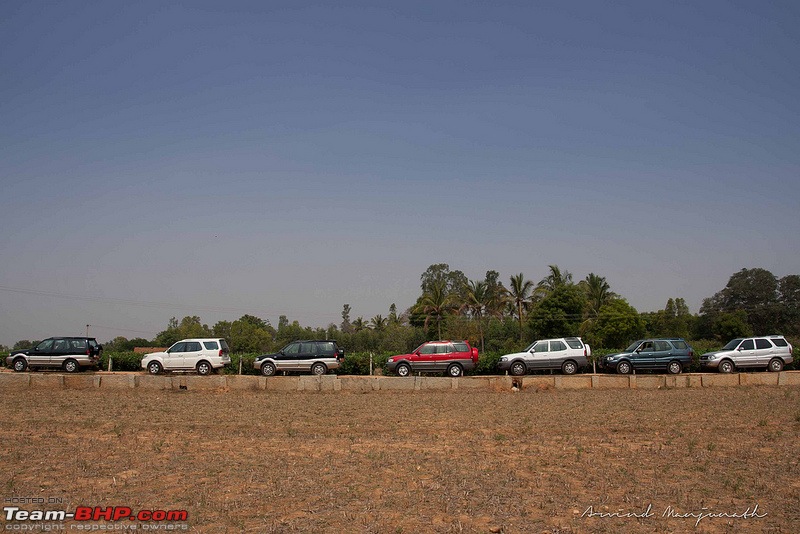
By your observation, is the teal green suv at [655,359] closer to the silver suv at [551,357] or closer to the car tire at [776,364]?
the silver suv at [551,357]

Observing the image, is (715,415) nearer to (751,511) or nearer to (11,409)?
(751,511)

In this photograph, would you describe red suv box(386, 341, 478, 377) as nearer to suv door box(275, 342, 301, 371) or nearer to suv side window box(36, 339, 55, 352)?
suv door box(275, 342, 301, 371)

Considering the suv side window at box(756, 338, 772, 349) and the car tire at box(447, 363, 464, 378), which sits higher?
the suv side window at box(756, 338, 772, 349)

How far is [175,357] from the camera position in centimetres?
2609

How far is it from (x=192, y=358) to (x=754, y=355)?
958 inches

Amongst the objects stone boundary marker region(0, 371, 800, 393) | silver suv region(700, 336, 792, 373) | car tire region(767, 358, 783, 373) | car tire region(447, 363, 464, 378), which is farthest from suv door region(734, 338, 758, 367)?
car tire region(447, 363, 464, 378)

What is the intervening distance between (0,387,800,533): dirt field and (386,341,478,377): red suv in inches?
296

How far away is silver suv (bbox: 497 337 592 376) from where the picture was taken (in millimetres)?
24797
